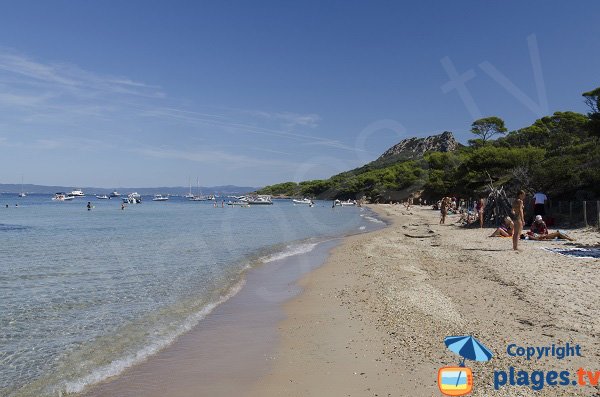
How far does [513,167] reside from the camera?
3819cm

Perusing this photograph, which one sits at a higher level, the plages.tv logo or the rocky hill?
the rocky hill

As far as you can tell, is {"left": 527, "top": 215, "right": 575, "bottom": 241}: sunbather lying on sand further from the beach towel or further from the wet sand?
the wet sand

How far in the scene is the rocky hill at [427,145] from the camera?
13762 centimetres

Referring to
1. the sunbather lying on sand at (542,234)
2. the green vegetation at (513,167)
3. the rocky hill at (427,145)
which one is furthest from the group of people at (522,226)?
the rocky hill at (427,145)

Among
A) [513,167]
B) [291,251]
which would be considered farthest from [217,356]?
[513,167]

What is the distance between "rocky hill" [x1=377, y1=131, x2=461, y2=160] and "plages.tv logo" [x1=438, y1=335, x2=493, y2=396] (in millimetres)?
A: 133395

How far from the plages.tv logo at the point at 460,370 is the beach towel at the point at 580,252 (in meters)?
9.62

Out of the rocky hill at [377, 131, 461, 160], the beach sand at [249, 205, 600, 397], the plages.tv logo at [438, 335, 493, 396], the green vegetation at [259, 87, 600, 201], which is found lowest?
the beach sand at [249, 205, 600, 397]

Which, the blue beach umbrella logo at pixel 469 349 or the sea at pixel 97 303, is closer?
the blue beach umbrella logo at pixel 469 349

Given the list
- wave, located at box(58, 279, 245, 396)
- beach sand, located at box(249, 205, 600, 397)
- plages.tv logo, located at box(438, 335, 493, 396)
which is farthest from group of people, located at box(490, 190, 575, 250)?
plages.tv logo, located at box(438, 335, 493, 396)

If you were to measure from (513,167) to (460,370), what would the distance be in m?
38.3

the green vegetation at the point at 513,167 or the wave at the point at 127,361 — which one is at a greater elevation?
the green vegetation at the point at 513,167

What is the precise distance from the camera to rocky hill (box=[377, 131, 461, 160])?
137625 mm

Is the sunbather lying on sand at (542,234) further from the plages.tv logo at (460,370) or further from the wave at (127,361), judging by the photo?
the plages.tv logo at (460,370)
